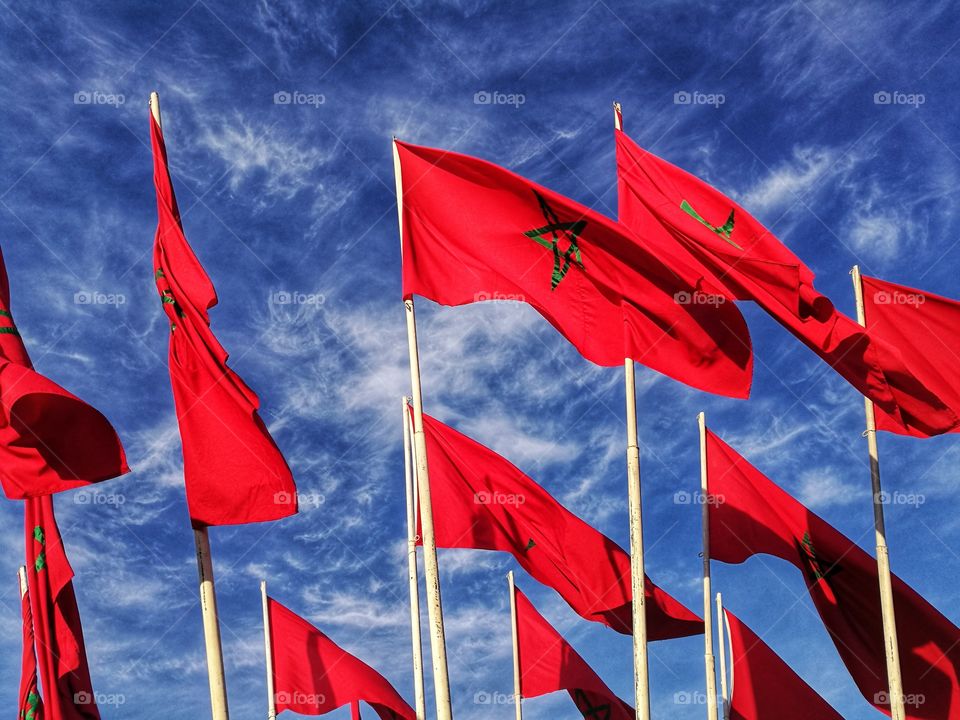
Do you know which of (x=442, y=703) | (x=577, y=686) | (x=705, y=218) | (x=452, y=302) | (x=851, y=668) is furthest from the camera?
(x=577, y=686)

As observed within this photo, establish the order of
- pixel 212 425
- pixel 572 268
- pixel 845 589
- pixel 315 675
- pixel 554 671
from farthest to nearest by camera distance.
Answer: pixel 554 671 → pixel 315 675 → pixel 845 589 → pixel 572 268 → pixel 212 425

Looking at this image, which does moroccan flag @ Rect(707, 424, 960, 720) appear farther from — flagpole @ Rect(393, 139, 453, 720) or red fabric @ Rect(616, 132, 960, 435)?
flagpole @ Rect(393, 139, 453, 720)

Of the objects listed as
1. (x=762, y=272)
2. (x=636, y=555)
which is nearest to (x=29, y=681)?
(x=636, y=555)

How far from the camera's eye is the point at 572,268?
15875 millimetres

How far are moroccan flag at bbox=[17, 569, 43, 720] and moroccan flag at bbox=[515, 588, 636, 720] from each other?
13011 millimetres

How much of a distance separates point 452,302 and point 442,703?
18.0 ft

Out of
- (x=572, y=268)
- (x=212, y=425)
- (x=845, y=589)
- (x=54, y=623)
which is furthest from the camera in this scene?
(x=845, y=589)

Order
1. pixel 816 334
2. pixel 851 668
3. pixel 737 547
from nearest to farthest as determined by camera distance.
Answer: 1. pixel 816 334
2. pixel 851 668
3. pixel 737 547

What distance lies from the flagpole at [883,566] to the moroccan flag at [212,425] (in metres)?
11.8

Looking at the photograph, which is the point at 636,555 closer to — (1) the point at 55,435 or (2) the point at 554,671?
(1) the point at 55,435

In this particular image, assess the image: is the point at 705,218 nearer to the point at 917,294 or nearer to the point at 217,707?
the point at 917,294

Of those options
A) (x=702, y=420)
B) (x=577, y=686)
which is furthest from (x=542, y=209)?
(x=577, y=686)

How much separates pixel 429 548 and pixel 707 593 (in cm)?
1096

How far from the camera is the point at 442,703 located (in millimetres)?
13211
